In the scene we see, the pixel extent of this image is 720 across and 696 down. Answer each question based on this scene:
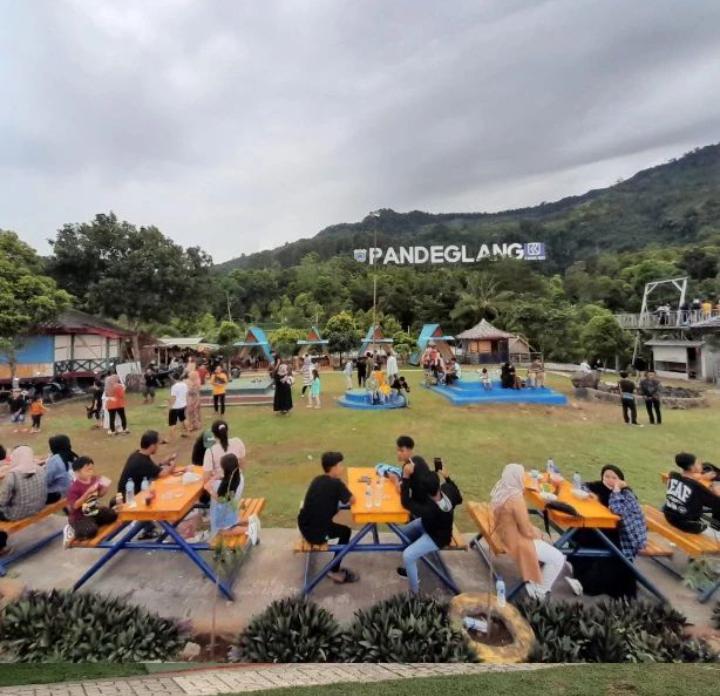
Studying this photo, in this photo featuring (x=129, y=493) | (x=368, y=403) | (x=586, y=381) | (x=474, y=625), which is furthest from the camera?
(x=586, y=381)

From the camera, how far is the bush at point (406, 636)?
2896 mm

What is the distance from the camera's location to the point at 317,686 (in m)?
2.51

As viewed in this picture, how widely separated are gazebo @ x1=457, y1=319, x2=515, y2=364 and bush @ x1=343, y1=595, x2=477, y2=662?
2886cm

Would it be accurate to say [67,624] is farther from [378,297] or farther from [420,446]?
[378,297]

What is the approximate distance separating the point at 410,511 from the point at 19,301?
15.3 m

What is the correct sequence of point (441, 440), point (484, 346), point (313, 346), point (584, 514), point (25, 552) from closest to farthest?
point (584, 514)
point (25, 552)
point (441, 440)
point (484, 346)
point (313, 346)

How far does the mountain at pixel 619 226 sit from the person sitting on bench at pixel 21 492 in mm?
63864

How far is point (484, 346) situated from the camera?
107 feet

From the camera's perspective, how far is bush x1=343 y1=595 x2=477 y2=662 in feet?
9.50

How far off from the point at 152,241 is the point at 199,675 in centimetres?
2166

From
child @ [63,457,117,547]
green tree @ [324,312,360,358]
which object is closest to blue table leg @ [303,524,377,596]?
child @ [63,457,117,547]

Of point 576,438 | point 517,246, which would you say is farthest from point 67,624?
point 517,246

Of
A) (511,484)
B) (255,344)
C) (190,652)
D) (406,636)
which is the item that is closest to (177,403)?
(190,652)

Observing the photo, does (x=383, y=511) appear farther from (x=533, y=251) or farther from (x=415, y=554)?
(x=533, y=251)
